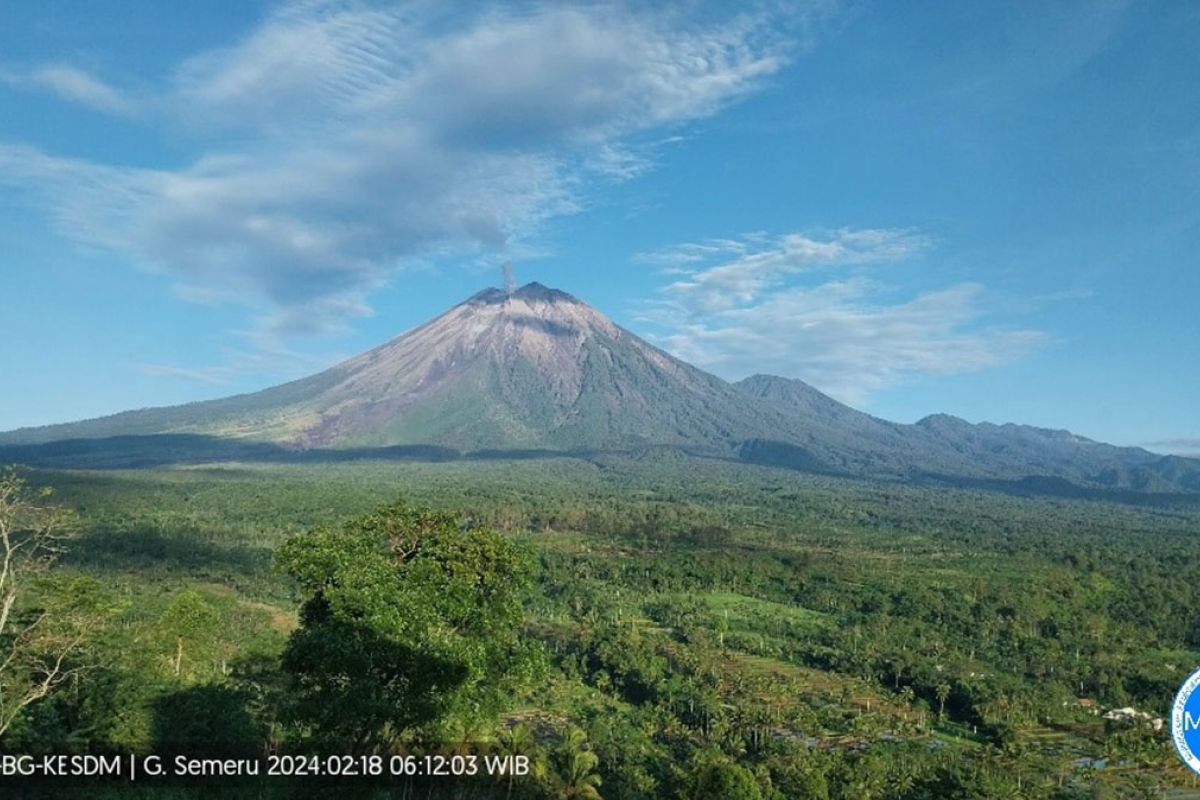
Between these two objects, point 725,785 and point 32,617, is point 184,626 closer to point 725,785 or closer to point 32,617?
point 32,617

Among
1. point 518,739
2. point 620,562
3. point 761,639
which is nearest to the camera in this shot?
point 518,739

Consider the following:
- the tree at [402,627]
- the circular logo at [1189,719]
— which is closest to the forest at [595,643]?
the tree at [402,627]

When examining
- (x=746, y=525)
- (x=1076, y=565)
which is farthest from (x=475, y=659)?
(x=746, y=525)

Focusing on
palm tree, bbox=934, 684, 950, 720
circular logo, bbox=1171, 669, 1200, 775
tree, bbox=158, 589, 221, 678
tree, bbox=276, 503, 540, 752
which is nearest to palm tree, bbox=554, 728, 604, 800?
tree, bbox=276, 503, 540, 752

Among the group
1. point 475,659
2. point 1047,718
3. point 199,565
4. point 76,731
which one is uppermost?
point 475,659

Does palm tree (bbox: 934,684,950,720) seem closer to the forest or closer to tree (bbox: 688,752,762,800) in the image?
the forest

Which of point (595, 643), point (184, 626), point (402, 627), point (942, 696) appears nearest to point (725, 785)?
point (402, 627)

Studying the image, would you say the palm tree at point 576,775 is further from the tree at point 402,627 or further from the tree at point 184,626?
the tree at point 184,626

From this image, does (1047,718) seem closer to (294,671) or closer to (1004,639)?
(1004,639)
